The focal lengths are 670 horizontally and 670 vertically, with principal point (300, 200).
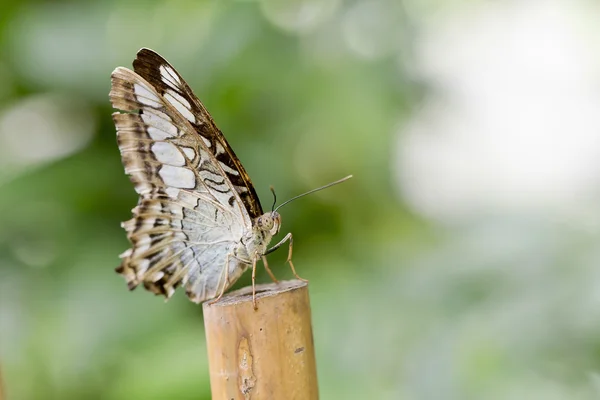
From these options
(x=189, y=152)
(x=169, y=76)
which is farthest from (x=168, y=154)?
(x=169, y=76)

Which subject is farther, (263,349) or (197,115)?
(197,115)

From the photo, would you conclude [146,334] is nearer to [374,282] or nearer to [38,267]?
[38,267]

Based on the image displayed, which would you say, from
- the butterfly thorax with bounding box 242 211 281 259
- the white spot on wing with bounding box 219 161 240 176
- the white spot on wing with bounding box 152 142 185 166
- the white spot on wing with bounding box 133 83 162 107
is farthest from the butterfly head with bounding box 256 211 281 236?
the white spot on wing with bounding box 133 83 162 107

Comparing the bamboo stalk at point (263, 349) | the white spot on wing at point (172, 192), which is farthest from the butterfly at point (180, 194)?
the bamboo stalk at point (263, 349)

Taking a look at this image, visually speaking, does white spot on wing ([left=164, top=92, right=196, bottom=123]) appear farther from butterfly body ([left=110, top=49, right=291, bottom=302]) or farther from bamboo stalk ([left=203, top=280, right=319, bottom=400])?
bamboo stalk ([left=203, top=280, right=319, bottom=400])

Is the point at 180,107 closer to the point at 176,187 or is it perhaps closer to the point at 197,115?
the point at 197,115

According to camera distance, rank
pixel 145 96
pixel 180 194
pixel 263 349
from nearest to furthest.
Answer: pixel 263 349 → pixel 145 96 → pixel 180 194
